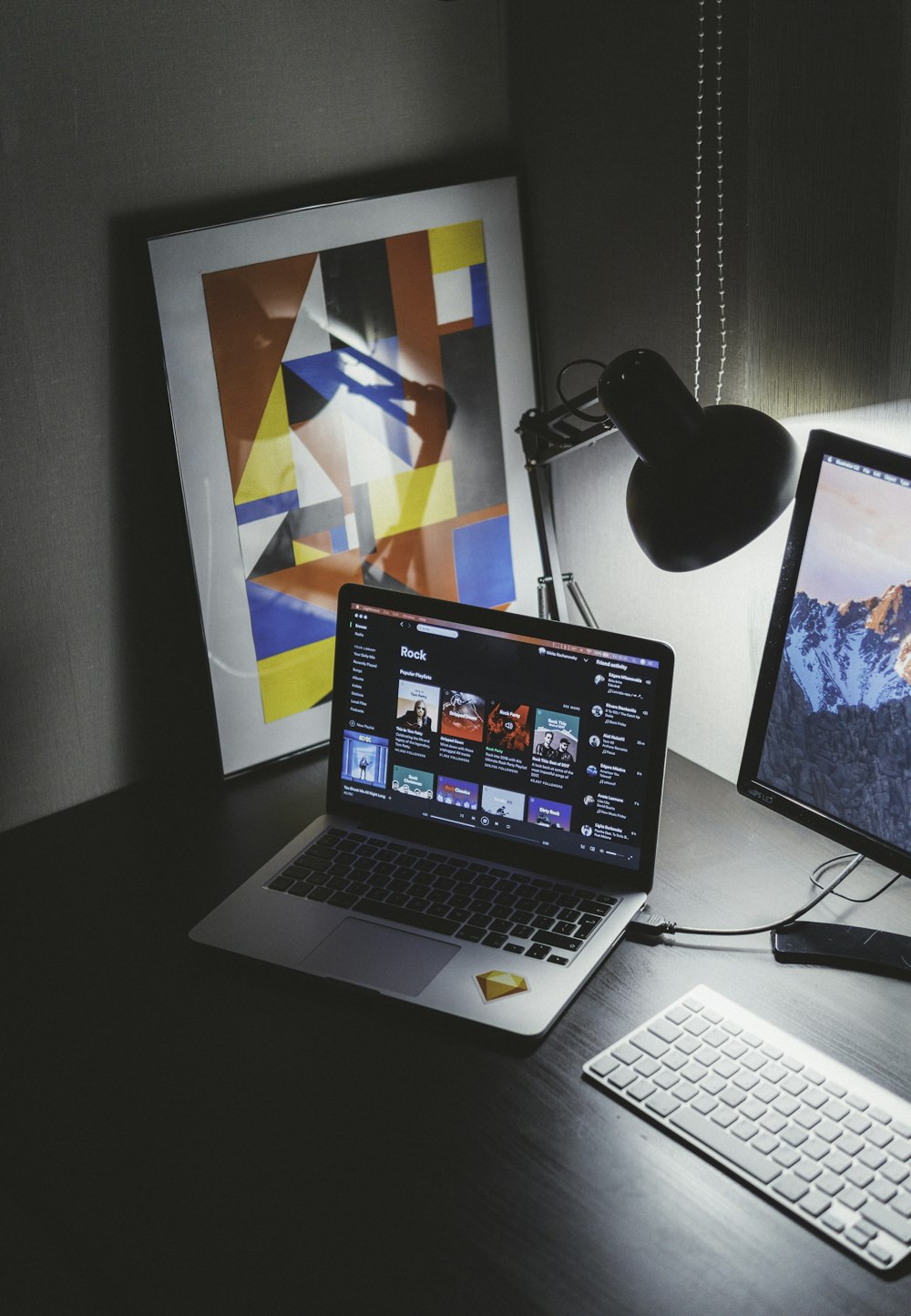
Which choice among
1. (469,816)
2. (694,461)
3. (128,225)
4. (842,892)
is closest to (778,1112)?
(842,892)

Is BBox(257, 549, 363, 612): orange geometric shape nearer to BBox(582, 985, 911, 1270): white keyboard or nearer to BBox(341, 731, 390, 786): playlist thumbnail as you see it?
BBox(341, 731, 390, 786): playlist thumbnail

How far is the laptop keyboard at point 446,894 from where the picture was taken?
1.20 metres

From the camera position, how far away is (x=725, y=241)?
4.30 ft

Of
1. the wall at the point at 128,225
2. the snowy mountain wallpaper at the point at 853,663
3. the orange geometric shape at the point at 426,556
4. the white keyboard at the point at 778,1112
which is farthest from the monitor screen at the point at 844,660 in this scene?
the wall at the point at 128,225

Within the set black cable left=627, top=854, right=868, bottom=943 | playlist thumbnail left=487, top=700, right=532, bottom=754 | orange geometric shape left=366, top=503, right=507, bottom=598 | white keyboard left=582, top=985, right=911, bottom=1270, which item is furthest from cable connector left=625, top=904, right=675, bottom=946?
orange geometric shape left=366, top=503, right=507, bottom=598

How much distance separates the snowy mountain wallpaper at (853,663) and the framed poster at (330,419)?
0.58 metres

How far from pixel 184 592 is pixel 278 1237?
0.81 m

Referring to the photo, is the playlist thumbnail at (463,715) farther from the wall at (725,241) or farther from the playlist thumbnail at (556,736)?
the wall at (725,241)

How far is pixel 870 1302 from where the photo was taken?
85 cm

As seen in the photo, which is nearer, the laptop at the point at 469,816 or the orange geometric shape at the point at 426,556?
the laptop at the point at 469,816

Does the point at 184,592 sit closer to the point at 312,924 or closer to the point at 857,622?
the point at 312,924

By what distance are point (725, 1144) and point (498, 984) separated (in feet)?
0.84

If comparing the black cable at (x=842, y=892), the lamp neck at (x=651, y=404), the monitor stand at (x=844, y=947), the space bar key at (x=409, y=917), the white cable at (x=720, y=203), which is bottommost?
the black cable at (x=842, y=892)

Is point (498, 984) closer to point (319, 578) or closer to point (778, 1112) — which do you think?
point (778, 1112)
